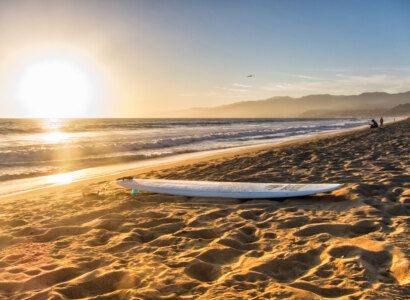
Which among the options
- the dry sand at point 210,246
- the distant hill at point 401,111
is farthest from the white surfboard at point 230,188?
the distant hill at point 401,111

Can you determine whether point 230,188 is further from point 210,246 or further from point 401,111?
point 401,111

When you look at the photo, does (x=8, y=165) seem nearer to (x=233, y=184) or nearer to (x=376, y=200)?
(x=233, y=184)

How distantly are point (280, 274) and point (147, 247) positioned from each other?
140 centimetres

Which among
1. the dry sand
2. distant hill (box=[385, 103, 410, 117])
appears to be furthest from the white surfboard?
distant hill (box=[385, 103, 410, 117])

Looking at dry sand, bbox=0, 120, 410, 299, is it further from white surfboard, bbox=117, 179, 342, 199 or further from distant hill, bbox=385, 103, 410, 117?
distant hill, bbox=385, 103, 410, 117

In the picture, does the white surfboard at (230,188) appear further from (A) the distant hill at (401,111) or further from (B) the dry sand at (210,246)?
(A) the distant hill at (401,111)

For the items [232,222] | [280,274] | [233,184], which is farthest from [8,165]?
[280,274]

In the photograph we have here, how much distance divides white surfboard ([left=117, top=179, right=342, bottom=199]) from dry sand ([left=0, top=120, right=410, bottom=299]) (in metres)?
0.13

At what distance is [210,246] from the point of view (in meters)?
2.90

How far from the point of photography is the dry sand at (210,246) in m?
2.16

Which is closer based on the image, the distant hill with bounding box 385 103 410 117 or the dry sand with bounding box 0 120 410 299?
the dry sand with bounding box 0 120 410 299

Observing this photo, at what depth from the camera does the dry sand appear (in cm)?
216

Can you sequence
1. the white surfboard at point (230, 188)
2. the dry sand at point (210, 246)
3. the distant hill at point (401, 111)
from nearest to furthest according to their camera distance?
1. the dry sand at point (210, 246)
2. the white surfboard at point (230, 188)
3. the distant hill at point (401, 111)

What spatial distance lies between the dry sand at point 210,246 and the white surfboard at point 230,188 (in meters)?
0.13
